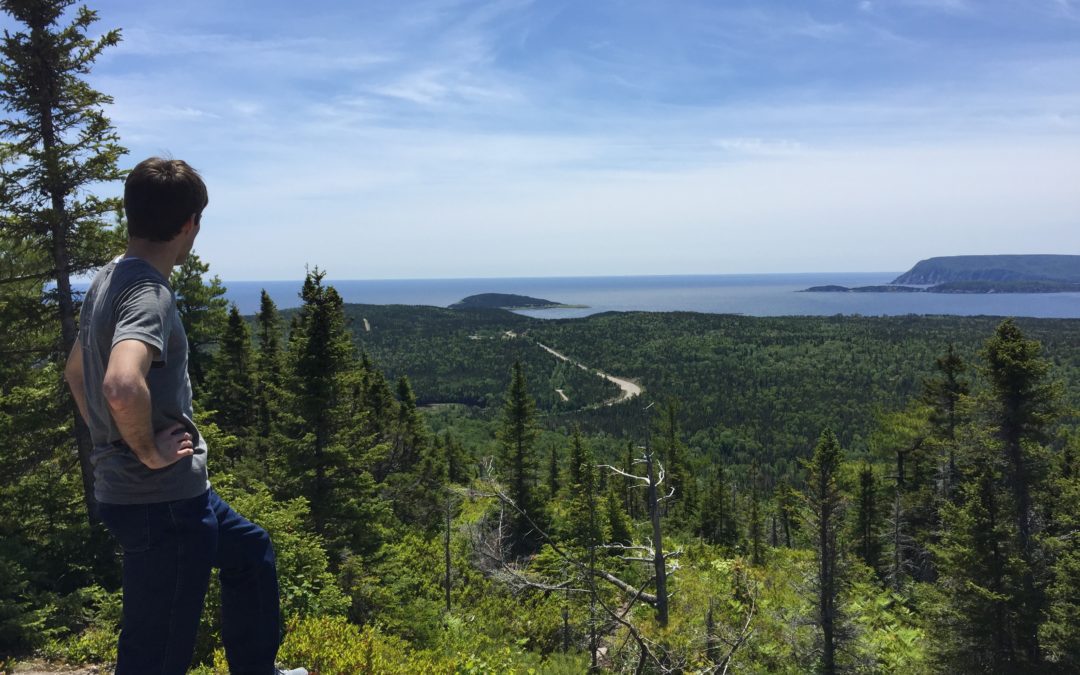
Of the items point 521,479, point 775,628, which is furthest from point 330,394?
point 521,479

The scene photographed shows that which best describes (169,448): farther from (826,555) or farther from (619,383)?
(619,383)

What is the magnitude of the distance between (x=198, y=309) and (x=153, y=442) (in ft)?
91.4

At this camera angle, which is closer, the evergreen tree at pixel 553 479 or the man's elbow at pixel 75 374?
the man's elbow at pixel 75 374

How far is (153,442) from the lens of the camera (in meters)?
2.20

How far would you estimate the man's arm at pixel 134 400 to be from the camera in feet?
6.52

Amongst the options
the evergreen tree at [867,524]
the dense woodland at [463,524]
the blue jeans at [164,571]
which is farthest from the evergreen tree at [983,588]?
the blue jeans at [164,571]

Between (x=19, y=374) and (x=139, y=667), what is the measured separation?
13.5 meters

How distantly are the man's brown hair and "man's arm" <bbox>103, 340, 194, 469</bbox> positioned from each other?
1.96 feet

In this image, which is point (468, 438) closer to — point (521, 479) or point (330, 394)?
point (521, 479)

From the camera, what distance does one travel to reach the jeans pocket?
2332mm

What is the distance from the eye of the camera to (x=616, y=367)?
18025 centimetres

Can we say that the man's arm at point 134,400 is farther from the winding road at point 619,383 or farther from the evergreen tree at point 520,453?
the winding road at point 619,383

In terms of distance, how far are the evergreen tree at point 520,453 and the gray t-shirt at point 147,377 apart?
30479 mm

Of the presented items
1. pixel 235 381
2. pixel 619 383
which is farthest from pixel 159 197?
pixel 619 383
